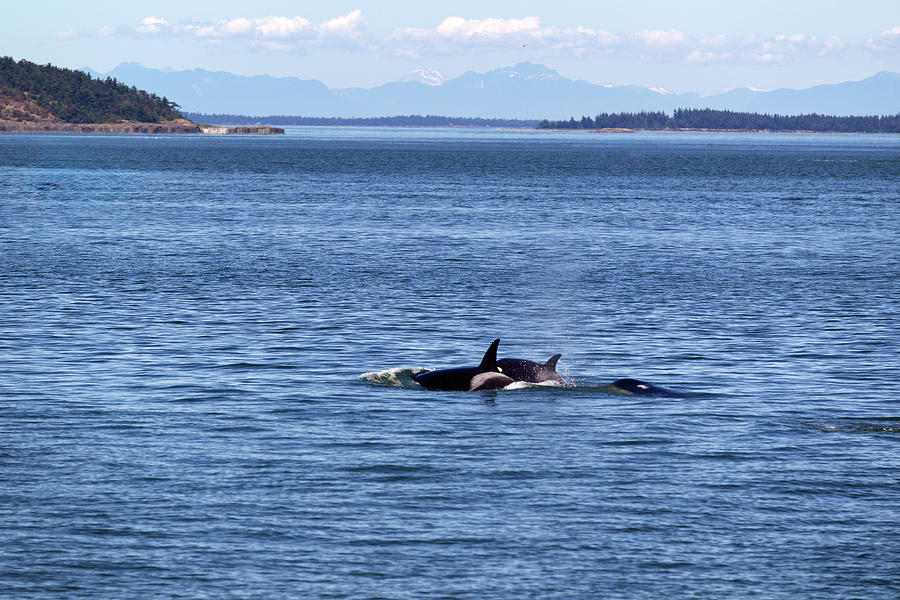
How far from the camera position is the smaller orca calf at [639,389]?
79.8ft

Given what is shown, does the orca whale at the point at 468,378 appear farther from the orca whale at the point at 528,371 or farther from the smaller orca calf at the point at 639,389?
the smaller orca calf at the point at 639,389

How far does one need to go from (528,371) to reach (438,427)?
14.5ft

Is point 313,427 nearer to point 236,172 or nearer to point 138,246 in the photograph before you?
point 138,246

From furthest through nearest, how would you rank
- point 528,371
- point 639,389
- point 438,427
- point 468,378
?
point 528,371 < point 468,378 < point 639,389 < point 438,427

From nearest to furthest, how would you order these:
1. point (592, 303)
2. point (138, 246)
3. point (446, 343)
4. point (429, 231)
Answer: point (446, 343)
point (592, 303)
point (138, 246)
point (429, 231)

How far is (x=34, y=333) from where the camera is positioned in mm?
31031

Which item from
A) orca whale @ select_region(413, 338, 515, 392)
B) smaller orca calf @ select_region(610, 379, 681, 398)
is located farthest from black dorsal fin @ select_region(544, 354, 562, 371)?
smaller orca calf @ select_region(610, 379, 681, 398)

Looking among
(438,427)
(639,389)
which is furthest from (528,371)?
(438,427)

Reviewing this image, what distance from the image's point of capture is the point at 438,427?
21.5 m

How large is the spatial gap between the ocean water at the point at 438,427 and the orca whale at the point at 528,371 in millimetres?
344

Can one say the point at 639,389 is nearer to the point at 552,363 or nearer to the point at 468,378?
the point at 552,363

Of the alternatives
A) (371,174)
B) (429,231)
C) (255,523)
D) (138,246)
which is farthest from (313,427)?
(371,174)

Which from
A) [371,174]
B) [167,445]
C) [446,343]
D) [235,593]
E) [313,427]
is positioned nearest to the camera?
[235,593]

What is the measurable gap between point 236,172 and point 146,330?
11965cm
